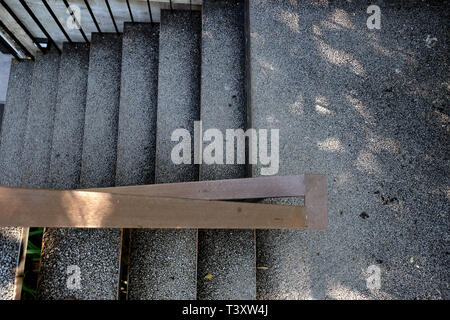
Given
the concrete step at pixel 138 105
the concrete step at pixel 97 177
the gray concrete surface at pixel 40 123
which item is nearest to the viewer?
the concrete step at pixel 97 177

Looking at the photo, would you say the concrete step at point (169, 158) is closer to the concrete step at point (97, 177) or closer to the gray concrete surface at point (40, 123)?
the concrete step at point (97, 177)

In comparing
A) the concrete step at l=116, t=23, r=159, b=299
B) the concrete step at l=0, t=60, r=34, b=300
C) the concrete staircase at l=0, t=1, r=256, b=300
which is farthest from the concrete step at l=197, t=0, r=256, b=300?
the concrete step at l=0, t=60, r=34, b=300

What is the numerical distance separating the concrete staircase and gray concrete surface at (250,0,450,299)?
0.91 feet

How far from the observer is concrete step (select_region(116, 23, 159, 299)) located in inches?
104

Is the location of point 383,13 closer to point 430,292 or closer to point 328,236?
point 328,236

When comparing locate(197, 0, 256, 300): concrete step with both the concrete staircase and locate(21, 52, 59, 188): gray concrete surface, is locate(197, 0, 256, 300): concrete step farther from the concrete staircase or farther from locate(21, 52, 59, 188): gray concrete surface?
locate(21, 52, 59, 188): gray concrete surface

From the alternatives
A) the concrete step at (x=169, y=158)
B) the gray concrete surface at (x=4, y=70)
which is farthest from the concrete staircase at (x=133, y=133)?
the gray concrete surface at (x=4, y=70)

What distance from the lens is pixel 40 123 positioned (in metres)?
3.24

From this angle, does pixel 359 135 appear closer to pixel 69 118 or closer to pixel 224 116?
pixel 224 116

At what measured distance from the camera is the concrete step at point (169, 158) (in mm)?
2182

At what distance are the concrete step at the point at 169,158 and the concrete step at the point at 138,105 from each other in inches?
6.9

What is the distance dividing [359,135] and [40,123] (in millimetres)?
3018

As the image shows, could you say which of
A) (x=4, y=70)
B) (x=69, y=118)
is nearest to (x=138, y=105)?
(x=69, y=118)
